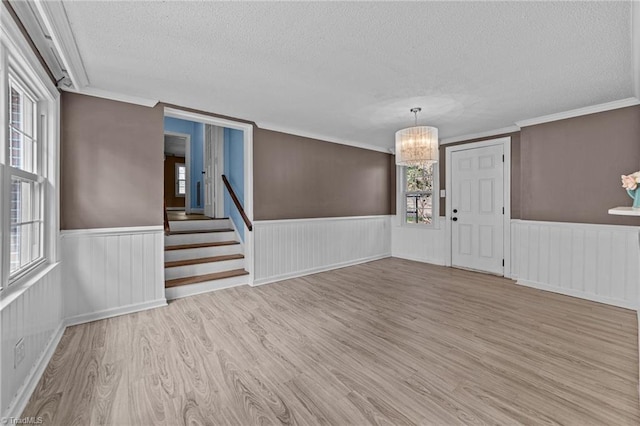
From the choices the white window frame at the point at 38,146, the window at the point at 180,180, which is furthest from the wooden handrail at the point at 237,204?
the window at the point at 180,180

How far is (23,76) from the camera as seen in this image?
Result: 1.97 m

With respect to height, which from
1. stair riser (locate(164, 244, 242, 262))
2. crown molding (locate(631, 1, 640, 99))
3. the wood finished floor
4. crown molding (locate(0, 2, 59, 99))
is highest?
crown molding (locate(631, 1, 640, 99))

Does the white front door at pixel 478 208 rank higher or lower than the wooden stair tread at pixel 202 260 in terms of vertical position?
higher

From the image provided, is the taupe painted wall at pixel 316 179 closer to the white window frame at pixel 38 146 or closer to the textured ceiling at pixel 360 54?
the textured ceiling at pixel 360 54

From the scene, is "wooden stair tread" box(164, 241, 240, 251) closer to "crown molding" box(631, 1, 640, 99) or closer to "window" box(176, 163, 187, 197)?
"crown molding" box(631, 1, 640, 99)

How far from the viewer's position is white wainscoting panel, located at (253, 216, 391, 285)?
13.8 ft

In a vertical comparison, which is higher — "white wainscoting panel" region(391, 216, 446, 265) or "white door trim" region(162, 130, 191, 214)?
"white door trim" region(162, 130, 191, 214)

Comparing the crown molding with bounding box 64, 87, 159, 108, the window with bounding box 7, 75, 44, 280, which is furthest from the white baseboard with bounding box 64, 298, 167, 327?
the crown molding with bounding box 64, 87, 159, 108

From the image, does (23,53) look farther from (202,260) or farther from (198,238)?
(198,238)

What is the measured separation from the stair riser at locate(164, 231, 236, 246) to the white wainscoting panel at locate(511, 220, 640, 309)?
175 inches

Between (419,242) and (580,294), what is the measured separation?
98.0 inches

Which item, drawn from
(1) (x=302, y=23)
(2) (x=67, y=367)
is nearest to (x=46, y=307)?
(2) (x=67, y=367)

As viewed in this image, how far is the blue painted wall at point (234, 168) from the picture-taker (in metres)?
4.54

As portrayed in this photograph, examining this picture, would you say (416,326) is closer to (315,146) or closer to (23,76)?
(315,146)
